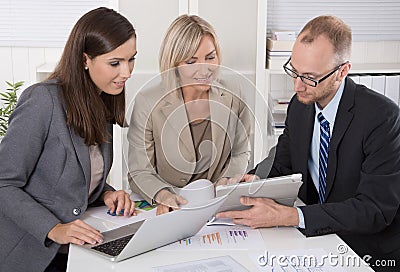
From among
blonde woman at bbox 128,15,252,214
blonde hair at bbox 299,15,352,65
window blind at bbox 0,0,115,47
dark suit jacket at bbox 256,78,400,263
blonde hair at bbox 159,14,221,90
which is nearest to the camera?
blonde woman at bbox 128,15,252,214

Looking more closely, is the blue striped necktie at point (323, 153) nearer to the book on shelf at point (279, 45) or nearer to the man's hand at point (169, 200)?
the man's hand at point (169, 200)

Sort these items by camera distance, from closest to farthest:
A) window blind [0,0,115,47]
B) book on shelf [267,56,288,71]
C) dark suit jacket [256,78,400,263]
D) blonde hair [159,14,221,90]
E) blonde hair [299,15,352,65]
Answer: blonde hair [159,14,221,90]
dark suit jacket [256,78,400,263]
blonde hair [299,15,352,65]
book on shelf [267,56,288,71]
window blind [0,0,115,47]

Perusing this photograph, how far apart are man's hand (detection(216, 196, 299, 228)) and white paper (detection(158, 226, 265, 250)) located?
0.09ft

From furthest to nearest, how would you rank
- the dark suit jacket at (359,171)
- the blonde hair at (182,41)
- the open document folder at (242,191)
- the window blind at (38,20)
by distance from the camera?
the window blind at (38,20) → the dark suit jacket at (359,171) → the blonde hair at (182,41) → the open document folder at (242,191)

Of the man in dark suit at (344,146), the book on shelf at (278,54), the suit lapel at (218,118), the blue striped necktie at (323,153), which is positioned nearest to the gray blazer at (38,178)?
the suit lapel at (218,118)

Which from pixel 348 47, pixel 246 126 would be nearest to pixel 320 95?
pixel 348 47

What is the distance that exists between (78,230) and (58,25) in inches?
93.4

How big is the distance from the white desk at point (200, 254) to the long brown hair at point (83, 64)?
305 mm

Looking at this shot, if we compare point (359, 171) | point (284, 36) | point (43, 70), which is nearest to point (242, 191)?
point (359, 171)

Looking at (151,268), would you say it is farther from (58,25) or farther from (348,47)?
(58,25)

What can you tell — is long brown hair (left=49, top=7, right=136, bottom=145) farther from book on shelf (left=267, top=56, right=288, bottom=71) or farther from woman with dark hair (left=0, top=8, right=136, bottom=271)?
book on shelf (left=267, top=56, right=288, bottom=71)

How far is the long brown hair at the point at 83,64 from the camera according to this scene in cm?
176

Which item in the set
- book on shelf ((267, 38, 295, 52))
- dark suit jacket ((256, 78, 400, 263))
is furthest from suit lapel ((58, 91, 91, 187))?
book on shelf ((267, 38, 295, 52))

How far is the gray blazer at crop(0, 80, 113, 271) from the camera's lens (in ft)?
5.62
